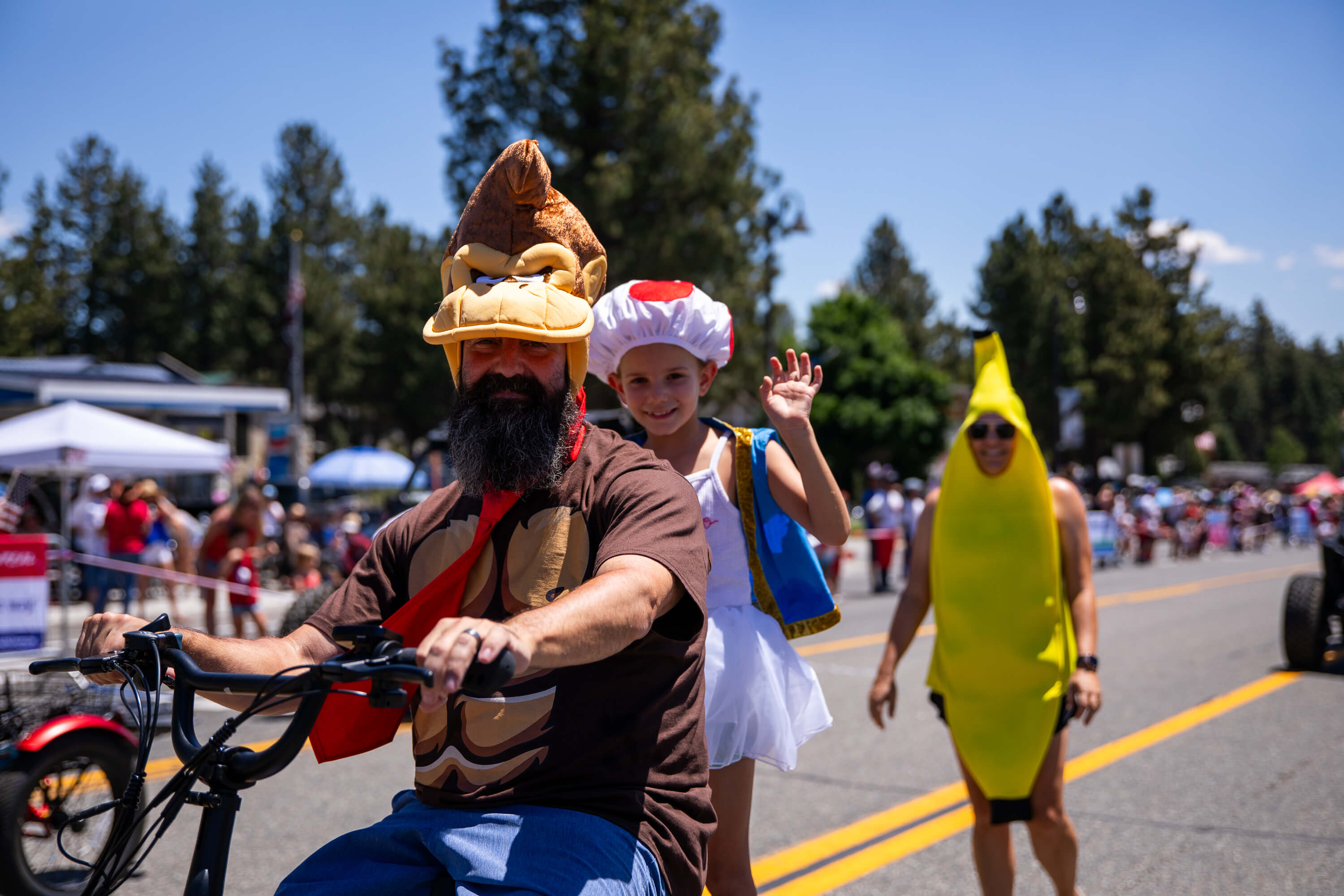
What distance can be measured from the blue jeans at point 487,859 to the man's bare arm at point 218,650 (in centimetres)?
29

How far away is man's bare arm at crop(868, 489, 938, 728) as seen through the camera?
398cm

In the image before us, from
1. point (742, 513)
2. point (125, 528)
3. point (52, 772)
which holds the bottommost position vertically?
point (52, 772)

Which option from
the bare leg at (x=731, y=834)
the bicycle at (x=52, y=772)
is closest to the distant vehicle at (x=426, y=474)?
the bicycle at (x=52, y=772)

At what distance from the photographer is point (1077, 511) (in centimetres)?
382

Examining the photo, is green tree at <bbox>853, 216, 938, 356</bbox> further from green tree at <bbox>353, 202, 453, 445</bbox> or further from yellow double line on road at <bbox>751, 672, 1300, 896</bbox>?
yellow double line on road at <bbox>751, 672, 1300, 896</bbox>

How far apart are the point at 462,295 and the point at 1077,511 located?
260cm

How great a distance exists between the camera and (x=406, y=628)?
201cm

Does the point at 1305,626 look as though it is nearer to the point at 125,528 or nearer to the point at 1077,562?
the point at 1077,562

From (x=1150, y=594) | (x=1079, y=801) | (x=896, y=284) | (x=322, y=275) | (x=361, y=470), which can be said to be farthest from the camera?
(x=896, y=284)

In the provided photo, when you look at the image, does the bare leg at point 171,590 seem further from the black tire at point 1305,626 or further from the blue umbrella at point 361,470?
the black tire at point 1305,626

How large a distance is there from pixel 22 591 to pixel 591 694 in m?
8.25

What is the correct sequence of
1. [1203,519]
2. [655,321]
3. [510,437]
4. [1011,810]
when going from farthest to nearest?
[1203,519]
[1011,810]
[655,321]
[510,437]

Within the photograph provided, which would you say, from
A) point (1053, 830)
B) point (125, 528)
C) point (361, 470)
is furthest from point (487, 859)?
point (361, 470)

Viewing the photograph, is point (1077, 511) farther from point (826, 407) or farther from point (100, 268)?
point (100, 268)
